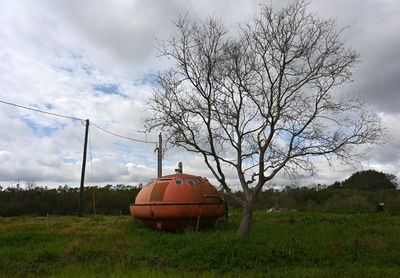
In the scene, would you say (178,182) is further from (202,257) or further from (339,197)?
(339,197)

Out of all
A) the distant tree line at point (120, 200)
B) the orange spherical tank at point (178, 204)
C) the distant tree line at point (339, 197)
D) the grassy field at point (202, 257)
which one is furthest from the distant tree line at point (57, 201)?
the grassy field at point (202, 257)

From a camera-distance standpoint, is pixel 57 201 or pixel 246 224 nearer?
pixel 246 224

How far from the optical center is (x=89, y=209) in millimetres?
39781

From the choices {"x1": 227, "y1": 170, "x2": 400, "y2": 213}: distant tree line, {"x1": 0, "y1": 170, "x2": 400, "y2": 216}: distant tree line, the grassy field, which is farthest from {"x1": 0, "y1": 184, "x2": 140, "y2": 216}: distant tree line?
the grassy field

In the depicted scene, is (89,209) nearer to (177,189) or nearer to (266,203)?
(266,203)

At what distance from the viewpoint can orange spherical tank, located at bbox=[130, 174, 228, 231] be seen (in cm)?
1429

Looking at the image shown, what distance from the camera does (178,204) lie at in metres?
14.2

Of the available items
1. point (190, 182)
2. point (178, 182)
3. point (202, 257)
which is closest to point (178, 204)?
point (178, 182)

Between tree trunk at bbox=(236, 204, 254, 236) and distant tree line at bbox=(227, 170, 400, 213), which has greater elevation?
distant tree line at bbox=(227, 170, 400, 213)

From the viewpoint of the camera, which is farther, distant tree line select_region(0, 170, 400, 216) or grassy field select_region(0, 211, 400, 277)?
distant tree line select_region(0, 170, 400, 216)

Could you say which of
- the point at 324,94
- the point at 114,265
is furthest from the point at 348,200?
the point at 114,265

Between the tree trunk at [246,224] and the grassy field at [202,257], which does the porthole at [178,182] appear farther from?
the tree trunk at [246,224]

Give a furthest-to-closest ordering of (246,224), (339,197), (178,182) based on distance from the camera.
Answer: (339,197) < (178,182) < (246,224)

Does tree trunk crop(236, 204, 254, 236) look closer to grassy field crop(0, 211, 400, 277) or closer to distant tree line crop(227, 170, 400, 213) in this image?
grassy field crop(0, 211, 400, 277)
